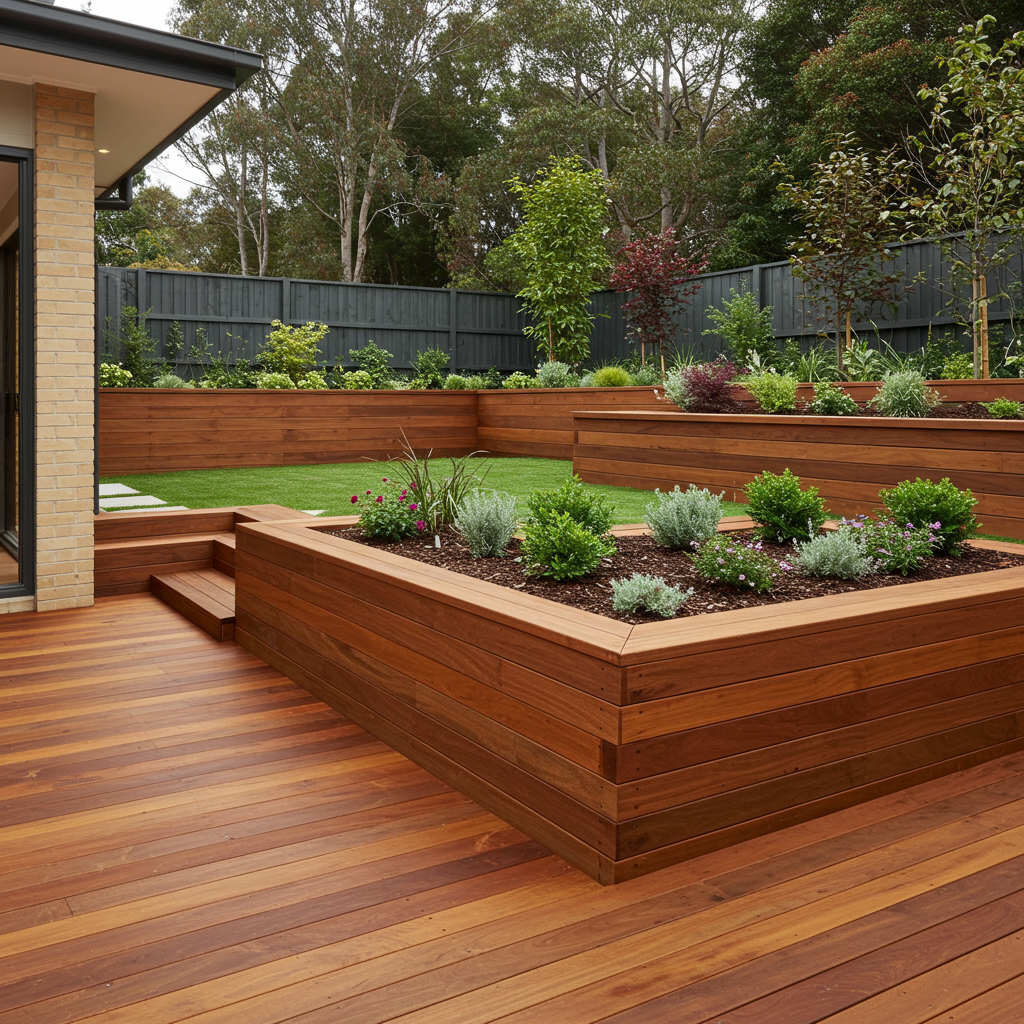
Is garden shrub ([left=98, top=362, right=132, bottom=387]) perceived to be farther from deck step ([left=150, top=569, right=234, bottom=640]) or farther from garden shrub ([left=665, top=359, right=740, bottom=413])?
garden shrub ([left=665, top=359, right=740, bottom=413])

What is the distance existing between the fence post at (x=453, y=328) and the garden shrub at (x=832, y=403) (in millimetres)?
8731

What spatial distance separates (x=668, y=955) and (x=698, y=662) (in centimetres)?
62

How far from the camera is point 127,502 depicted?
6586 mm

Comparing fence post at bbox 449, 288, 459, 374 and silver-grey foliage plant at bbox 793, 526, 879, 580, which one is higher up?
fence post at bbox 449, 288, 459, 374

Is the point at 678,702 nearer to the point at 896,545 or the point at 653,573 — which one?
the point at 653,573

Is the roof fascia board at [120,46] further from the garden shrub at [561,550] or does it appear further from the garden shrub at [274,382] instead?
the garden shrub at [274,382]

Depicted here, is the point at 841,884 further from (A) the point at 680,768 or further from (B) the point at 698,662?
(B) the point at 698,662

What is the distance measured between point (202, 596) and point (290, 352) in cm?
728

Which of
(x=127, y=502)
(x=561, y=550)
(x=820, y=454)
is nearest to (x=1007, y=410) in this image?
(x=820, y=454)

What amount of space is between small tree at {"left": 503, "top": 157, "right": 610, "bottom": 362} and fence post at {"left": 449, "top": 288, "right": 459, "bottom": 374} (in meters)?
1.92

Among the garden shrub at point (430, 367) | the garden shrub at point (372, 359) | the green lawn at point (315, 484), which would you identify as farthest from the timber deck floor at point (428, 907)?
the garden shrub at point (372, 359)

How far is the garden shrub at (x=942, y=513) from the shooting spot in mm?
3424

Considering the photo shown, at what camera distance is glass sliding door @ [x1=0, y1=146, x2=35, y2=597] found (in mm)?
4730

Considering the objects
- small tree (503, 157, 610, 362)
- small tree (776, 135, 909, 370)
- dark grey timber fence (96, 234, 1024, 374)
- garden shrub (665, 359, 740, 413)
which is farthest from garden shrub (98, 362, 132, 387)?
small tree (776, 135, 909, 370)
